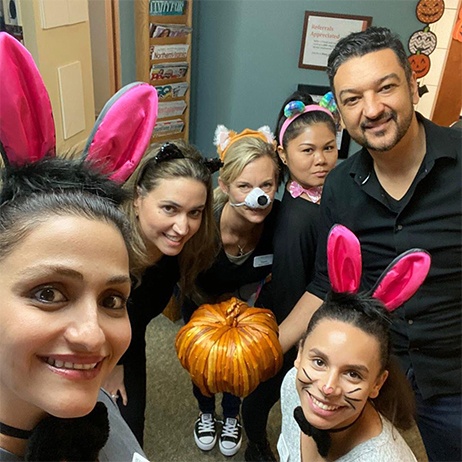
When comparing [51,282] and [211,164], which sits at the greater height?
[51,282]

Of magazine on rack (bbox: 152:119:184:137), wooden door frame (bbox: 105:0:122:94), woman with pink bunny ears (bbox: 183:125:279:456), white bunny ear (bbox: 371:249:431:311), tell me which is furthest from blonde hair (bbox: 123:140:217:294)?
magazine on rack (bbox: 152:119:184:137)

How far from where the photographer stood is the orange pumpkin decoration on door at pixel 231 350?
56.9 inches

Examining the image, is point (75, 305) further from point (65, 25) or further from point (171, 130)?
point (171, 130)

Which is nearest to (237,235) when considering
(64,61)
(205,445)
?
(205,445)

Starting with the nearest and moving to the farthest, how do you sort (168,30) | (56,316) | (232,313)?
(56,316), (232,313), (168,30)

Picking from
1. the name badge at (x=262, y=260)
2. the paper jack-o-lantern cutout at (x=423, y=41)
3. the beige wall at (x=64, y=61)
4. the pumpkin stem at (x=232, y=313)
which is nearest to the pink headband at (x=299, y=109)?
the name badge at (x=262, y=260)

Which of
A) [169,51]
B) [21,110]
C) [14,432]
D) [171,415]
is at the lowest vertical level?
[171,415]

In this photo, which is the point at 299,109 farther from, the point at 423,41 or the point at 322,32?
the point at 423,41

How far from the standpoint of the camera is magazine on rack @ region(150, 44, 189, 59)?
2.64 meters

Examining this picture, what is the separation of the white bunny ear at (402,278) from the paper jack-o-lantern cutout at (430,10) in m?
2.08

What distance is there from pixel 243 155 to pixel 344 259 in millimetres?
675

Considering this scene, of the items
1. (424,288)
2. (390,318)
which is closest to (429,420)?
(424,288)

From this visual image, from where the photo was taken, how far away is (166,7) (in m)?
2.61

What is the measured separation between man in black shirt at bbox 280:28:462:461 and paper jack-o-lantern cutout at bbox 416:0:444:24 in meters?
1.53
